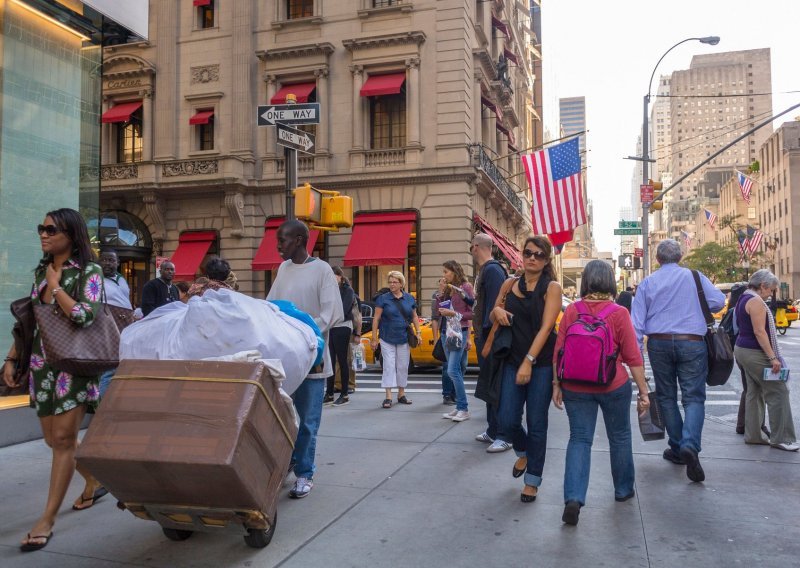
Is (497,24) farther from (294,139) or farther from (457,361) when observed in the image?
(457,361)

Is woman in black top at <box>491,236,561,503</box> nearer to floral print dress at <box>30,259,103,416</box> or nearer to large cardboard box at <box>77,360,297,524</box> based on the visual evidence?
large cardboard box at <box>77,360,297,524</box>

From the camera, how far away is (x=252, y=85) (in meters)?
23.9

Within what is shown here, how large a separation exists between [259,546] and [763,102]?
17870 centimetres

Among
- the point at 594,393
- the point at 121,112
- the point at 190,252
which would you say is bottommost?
the point at 594,393

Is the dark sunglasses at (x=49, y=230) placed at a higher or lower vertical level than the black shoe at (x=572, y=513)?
higher

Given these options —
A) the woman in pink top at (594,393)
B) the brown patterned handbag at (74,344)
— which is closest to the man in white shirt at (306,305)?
the brown patterned handbag at (74,344)

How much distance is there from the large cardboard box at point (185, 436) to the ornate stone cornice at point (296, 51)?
21225 mm

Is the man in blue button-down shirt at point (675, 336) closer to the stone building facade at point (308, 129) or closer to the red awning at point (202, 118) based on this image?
the stone building facade at point (308, 129)

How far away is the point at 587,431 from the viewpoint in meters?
4.39

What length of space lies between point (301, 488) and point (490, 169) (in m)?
21.1

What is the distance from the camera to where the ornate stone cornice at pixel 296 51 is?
2273cm

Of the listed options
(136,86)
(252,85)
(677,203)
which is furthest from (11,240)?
(677,203)

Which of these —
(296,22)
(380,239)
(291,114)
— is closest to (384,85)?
(296,22)

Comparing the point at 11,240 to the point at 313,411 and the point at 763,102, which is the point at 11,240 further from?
the point at 763,102
